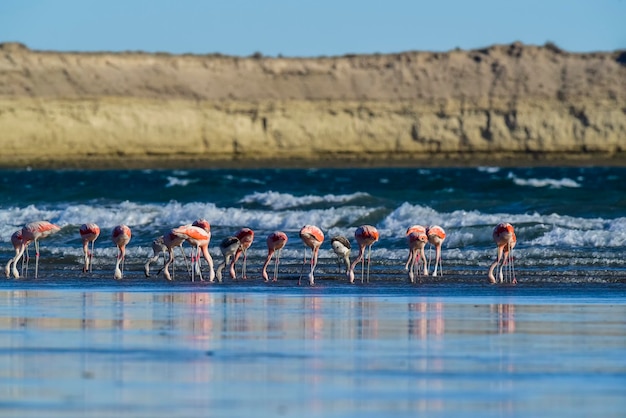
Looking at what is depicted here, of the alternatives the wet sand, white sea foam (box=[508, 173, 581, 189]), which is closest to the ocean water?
white sea foam (box=[508, 173, 581, 189])

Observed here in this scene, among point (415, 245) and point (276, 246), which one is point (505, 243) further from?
point (276, 246)

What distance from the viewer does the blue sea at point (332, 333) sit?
10.0m

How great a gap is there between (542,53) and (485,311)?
107 meters

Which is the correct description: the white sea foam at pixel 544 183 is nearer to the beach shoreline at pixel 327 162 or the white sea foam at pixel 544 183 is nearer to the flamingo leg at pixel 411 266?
the flamingo leg at pixel 411 266

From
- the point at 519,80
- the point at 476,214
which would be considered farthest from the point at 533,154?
the point at 476,214

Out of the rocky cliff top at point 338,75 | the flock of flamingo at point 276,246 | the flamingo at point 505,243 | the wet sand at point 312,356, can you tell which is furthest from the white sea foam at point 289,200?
the rocky cliff top at point 338,75

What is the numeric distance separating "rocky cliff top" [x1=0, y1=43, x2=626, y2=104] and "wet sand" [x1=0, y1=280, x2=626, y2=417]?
9438cm

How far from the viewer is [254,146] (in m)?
105

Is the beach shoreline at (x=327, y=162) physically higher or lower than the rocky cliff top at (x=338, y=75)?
lower

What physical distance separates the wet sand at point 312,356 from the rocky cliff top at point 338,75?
94.4 m

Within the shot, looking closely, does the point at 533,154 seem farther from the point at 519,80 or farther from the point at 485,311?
the point at 485,311

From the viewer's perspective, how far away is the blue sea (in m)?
10.0

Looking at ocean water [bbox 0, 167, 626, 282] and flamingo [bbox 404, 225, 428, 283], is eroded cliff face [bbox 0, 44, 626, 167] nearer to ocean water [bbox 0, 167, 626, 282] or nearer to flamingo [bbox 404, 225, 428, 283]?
ocean water [bbox 0, 167, 626, 282]

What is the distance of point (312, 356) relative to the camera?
11945 millimetres
